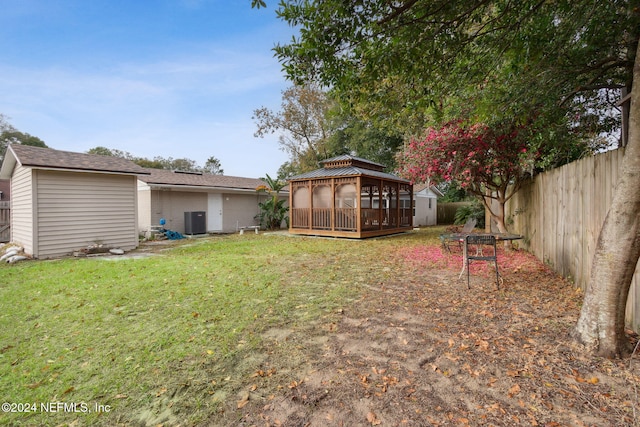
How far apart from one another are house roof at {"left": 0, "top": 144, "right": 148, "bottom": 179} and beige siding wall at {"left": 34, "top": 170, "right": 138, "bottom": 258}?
1.12 ft

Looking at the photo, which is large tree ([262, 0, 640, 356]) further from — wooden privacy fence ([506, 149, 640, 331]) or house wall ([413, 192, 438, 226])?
house wall ([413, 192, 438, 226])

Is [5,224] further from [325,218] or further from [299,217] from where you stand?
[325,218]

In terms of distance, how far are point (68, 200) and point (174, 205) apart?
21.0ft

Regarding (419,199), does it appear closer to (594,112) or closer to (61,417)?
(594,112)

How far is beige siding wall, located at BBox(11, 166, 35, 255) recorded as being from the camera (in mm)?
9148

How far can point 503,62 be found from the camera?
5.63m

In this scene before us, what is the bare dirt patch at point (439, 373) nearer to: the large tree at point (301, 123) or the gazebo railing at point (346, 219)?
the gazebo railing at point (346, 219)

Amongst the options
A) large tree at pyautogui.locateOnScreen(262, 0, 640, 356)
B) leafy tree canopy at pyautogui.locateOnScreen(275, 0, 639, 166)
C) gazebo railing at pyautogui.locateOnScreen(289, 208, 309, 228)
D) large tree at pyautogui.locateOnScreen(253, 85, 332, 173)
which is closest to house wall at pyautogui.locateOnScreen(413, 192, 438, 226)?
large tree at pyautogui.locateOnScreen(253, 85, 332, 173)

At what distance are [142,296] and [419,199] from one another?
20.8 metres

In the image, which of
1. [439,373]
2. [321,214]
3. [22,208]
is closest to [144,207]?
[22,208]

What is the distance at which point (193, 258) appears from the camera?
8.90 metres

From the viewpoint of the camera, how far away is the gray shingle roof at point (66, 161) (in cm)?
892

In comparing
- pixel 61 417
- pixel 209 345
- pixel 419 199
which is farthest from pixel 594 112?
pixel 419 199

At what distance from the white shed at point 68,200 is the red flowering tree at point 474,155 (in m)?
10.4
